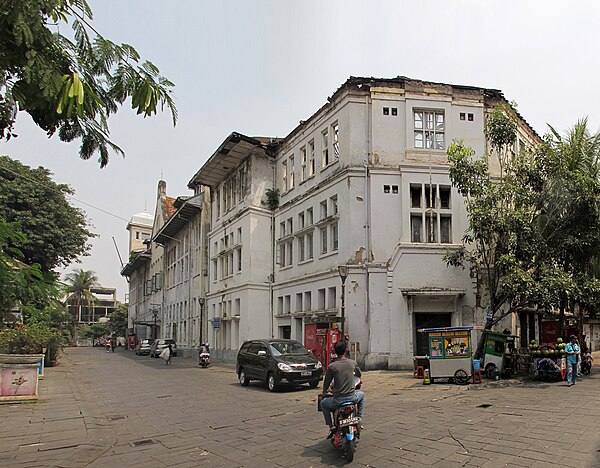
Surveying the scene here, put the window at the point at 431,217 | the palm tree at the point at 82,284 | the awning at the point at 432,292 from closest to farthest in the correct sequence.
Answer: the awning at the point at 432,292
the window at the point at 431,217
the palm tree at the point at 82,284

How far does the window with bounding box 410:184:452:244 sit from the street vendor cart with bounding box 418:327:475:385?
7.28 metres

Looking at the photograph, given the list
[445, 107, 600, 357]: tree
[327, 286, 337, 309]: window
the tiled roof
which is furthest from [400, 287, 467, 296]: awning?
the tiled roof

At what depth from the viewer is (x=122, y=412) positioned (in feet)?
49.4

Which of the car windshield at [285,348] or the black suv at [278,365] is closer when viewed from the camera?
the black suv at [278,365]

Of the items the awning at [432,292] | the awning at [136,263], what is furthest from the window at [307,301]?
the awning at [136,263]

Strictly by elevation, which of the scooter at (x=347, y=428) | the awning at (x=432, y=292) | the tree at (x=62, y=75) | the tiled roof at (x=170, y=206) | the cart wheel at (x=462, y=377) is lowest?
the cart wheel at (x=462, y=377)

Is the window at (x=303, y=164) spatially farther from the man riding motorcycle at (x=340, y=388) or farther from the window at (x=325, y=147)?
the man riding motorcycle at (x=340, y=388)

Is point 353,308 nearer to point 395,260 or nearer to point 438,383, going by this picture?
point 395,260

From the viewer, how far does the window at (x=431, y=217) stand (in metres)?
24.6

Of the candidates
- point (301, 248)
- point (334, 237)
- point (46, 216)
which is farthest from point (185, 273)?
point (334, 237)

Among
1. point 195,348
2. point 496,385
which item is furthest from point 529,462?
point 195,348

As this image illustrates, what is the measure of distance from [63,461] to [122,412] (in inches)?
238

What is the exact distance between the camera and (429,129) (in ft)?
83.7

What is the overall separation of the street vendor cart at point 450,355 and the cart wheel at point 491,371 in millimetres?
1109
